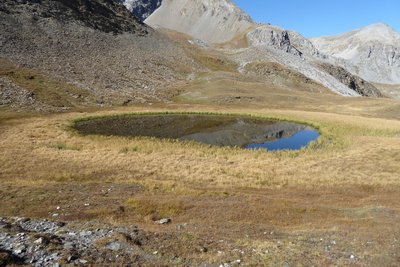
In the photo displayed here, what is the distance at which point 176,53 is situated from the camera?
5645 inches

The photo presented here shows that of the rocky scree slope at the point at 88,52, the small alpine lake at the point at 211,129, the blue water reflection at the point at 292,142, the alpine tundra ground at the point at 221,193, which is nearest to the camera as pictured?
the alpine tundra ground at the point at 221,193

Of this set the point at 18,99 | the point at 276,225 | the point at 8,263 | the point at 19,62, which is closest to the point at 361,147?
the point at 276,225

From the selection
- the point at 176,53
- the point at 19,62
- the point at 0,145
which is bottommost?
the point at 0,145

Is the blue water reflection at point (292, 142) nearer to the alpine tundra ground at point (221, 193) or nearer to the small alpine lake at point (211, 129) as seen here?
the small alpine lake at point (211, 129)

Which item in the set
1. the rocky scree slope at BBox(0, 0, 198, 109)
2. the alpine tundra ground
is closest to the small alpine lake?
the alpine tundra ground


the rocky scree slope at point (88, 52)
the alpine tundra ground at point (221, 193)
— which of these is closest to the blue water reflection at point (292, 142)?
the alpine tundra ground at point (221, 193)

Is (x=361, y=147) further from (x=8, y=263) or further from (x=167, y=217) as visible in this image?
(x=8, y=263)

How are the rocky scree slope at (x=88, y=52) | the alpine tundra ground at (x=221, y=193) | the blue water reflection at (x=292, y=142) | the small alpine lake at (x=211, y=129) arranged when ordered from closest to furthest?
the alpine tundra ground at (x=221, y=193) → the blue water reflection at (x=292, y=142) → the small alpine lake at (x=211, y=129) → the rocky scree slope at (x=88, y=52)

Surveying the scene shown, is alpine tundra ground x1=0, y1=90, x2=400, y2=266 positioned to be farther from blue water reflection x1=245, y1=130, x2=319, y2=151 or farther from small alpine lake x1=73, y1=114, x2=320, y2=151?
small alpine lake x1=73, y1=114, x2=320, y2=151

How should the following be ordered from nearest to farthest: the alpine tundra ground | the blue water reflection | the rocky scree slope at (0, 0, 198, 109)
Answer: the alpine tundra ground
the blue water reflection
the rocky scree slope at (0, 0, 198, 109)

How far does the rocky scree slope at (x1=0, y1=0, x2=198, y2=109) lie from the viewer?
9206 cm

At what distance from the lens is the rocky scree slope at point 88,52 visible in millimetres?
92062

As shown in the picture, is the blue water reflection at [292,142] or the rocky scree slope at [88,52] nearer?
the blue water reflection at [292,142]

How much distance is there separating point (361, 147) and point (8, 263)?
40729 millimetres
